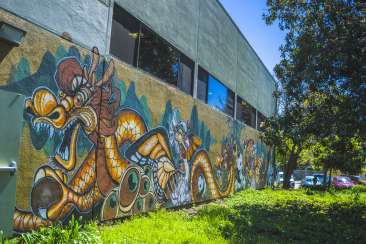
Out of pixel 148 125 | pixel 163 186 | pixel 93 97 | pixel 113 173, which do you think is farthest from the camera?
pixel 163 186

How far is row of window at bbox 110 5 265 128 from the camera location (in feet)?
25.9

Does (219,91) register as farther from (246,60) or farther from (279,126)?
(246,60)

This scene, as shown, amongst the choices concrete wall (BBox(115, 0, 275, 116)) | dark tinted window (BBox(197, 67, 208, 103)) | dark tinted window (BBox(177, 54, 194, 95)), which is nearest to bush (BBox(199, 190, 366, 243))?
dark tinted window (BBox(177, 54, 194, 95))

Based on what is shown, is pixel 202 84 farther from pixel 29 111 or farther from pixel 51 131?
pixel 29 111

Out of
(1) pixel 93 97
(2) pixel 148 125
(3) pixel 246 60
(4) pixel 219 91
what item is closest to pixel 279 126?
(4) pixel 219 91

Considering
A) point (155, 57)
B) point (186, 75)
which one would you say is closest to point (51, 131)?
point (155, 57)

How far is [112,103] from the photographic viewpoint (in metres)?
7.38

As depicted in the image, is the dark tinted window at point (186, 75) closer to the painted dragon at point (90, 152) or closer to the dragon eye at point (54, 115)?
the painted dragon at point (90, 152)

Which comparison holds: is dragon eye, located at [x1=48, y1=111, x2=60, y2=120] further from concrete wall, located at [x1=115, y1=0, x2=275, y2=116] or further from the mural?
concrete wall, located at [x1=115, y1=0, x2=275, y2=116]

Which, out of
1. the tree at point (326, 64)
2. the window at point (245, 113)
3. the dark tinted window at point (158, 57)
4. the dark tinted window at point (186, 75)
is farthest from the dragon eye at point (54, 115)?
the window at point (245, 113)

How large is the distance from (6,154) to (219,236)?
170 inches

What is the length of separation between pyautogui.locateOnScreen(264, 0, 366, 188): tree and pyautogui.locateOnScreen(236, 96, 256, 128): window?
4.34 m

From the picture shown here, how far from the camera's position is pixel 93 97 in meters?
6.85

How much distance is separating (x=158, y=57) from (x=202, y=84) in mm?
3406
